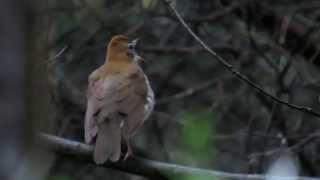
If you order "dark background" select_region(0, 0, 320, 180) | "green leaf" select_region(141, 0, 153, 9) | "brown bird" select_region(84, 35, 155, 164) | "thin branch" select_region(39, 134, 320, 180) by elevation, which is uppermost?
"thin branch" select_region(39, 134, 320, 180)

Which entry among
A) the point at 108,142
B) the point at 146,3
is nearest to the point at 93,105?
the point at 108,142

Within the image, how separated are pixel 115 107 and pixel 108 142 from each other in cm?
47

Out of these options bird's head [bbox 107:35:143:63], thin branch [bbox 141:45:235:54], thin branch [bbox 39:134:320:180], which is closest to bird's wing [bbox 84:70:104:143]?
thin branch [bbox 39:134:320:180]

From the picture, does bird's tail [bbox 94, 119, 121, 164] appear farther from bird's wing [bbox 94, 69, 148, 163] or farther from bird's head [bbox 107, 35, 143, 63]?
bird's head [bbox 107, 35, 143, 63]

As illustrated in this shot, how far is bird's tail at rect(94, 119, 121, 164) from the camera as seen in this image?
4.32 m

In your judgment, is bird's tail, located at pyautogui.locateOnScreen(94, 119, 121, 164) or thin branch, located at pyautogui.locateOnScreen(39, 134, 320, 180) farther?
bird's tail, located at pyautogui.locateOnScreen(94, 119, 121, 164)

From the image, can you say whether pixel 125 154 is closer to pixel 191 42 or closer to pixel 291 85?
pixel 291 85

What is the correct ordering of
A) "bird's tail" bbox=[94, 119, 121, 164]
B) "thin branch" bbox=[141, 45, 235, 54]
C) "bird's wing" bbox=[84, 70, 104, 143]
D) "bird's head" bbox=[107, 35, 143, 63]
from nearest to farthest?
1. "bird's tail" bbox=[94, 119, 121, 164]
2. "bird's wing" bbox=[84, 70, 104, 143]
3. "bird's head" bbox=[107, 35, 143, 63]
4. "thin branch" bbox=[141, 45, 235, 54]

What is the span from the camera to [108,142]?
465 cm

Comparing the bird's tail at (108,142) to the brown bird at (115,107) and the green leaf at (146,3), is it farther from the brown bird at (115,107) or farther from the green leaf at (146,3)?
the green leaf at (146,3)

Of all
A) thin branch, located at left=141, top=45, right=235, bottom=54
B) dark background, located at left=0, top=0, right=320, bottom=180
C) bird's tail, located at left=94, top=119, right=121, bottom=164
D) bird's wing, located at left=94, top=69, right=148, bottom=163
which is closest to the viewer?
bird's tail, located at left=94, top=119, right=121, bottom=164

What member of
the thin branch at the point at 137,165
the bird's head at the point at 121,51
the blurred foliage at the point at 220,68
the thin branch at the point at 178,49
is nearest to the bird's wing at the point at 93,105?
the thin branch at the point at 137,165

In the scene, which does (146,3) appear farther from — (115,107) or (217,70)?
(115,107)


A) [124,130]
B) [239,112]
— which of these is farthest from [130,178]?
[124,130]
